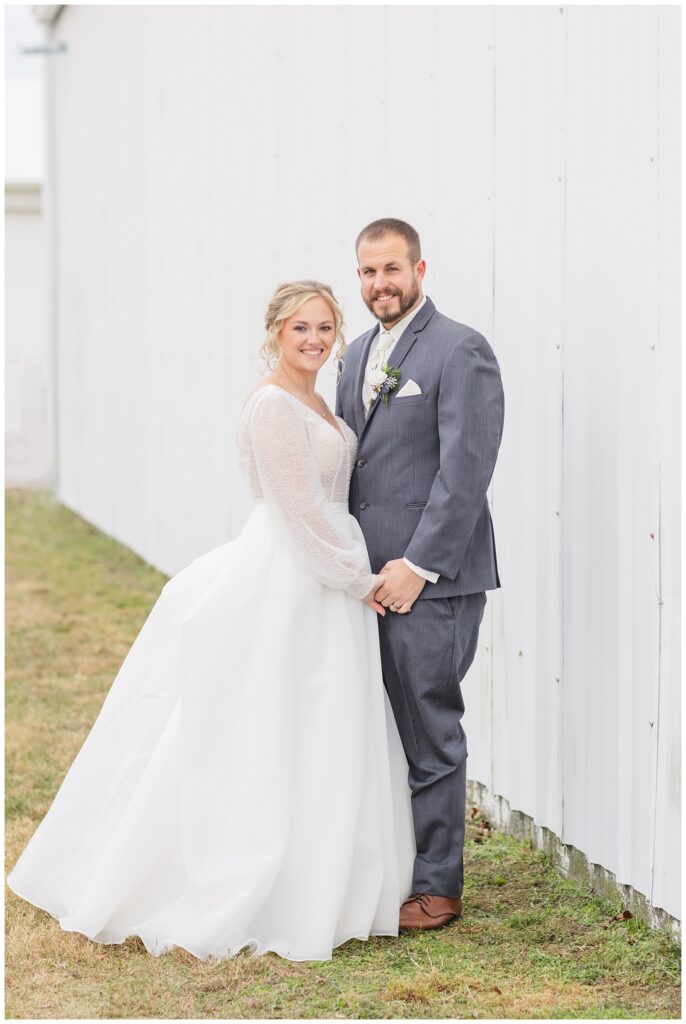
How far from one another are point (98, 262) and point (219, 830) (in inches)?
424

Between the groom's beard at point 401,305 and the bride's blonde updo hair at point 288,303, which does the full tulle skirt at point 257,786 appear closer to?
the bride's blonde updo hair at point 288,303

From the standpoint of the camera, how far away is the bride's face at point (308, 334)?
12.1ft

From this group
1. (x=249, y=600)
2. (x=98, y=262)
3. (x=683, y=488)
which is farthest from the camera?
(x=98, y=262)

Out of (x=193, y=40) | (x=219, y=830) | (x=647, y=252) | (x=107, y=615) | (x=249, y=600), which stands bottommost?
(x=107, y=615)

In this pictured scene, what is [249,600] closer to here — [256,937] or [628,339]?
[256,937]

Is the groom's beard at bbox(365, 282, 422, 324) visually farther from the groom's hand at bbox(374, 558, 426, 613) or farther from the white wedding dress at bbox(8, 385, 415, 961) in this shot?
the groom's hand at bbox(374, 558, 426, 613)

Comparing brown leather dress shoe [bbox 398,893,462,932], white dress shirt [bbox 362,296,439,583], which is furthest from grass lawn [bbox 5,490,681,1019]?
white dress shirt [bbox 362,296,439,583]

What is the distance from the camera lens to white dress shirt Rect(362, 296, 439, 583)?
11.9 ft

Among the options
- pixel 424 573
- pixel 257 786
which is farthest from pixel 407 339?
pixel 257 786

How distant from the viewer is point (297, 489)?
3600 millimetres

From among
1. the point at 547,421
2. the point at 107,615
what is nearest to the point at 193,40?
the point at 107,615

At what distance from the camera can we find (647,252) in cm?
350

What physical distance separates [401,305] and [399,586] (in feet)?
2.78

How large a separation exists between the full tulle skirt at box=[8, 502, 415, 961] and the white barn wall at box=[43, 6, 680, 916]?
738mm
